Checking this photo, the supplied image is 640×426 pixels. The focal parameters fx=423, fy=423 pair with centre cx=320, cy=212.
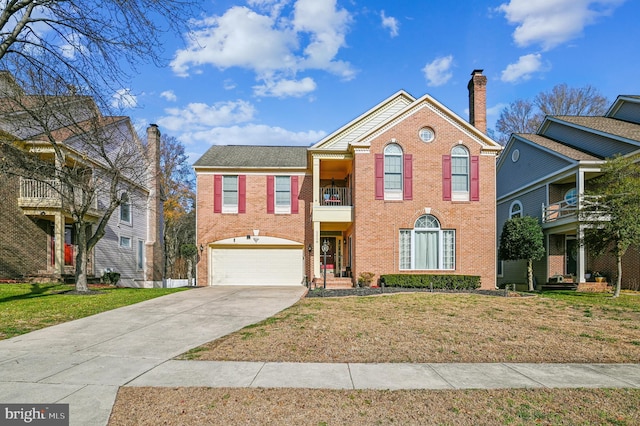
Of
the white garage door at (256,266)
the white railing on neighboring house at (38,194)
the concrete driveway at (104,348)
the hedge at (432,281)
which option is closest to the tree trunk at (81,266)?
the white railing on neighboring house at (38,194)

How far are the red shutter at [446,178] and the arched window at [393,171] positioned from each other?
188 centimetres

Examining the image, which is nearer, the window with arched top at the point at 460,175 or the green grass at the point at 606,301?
the green grass at the point at 606,301

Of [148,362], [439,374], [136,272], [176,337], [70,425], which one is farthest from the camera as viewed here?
[136,272]

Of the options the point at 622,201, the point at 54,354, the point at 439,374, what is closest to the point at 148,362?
the point at 54,354

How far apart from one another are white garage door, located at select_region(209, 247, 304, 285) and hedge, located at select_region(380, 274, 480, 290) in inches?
229

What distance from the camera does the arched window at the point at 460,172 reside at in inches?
725

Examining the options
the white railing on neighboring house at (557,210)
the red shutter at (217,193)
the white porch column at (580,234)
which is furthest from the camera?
the red shutter at (217,193)

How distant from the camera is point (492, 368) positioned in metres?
6.45

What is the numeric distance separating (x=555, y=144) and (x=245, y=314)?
1870 centimetres

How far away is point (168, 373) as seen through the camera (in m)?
6.06

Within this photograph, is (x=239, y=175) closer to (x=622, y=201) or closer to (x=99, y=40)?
(x=99, y=40)

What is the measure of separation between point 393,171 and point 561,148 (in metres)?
9.09

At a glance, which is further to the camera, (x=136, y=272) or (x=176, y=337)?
(x=136, y=272)

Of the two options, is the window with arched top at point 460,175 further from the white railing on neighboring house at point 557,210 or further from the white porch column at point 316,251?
the white porch column at point 316,251
